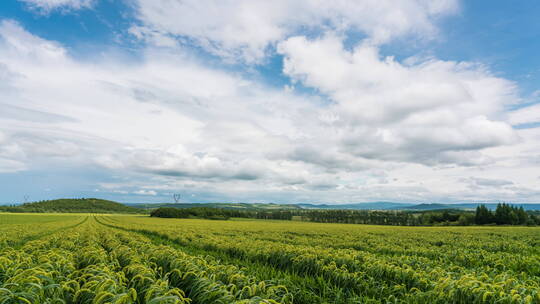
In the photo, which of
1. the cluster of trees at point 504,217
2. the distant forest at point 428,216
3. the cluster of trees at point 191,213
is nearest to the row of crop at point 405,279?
the distant forest at point 428,216

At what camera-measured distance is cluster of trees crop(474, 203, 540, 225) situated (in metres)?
94.8

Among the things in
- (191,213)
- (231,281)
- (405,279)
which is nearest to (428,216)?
(191,213)

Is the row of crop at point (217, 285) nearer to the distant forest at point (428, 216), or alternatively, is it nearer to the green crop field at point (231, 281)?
the green crop field at point (231, 281)

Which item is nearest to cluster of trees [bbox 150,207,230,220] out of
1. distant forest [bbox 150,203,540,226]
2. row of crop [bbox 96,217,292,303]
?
distant forest [bbox 150,203,540,226]

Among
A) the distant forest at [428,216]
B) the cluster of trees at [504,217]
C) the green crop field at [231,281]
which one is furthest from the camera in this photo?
the distant forest at [428,216]

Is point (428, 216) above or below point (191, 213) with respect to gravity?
above

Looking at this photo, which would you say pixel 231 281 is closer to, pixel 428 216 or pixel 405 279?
pixel 405 279

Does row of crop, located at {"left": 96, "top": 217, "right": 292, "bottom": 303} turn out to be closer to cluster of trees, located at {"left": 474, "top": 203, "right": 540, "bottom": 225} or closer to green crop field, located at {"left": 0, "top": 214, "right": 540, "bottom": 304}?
green crop field, located at {"left": 0, "top": 214, "right": 540, "bottom": 304}

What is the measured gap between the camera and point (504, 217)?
9644 cm

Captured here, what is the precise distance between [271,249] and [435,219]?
11727cm

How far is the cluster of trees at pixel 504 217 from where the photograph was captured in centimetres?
9475

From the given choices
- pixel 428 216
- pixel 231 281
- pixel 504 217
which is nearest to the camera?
pixel 231 281

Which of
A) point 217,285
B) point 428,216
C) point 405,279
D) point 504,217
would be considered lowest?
point 428,216

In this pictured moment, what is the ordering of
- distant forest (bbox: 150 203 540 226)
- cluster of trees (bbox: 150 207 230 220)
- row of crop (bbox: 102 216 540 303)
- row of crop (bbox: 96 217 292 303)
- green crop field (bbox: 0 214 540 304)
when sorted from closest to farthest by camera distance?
green crop field (bbox: 0 214 540 304) < row of crop (bbox: 96 217 292 303) < row of crop (bbox: 102 216 540 303) < distant forest (bbox: 150 203 540 226) < cluster of trees (bbox: 150 207 230 220)
